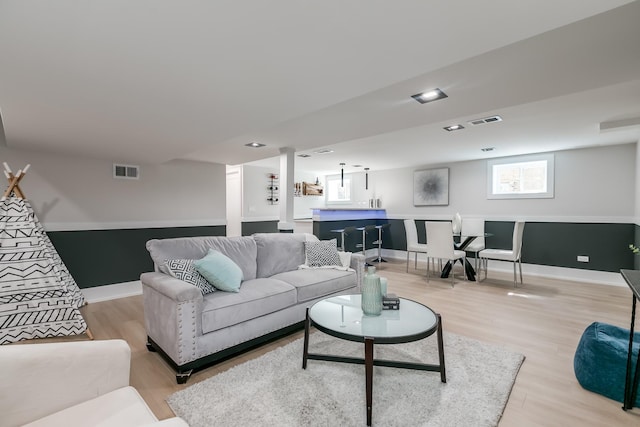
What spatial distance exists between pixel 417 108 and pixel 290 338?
2412mm

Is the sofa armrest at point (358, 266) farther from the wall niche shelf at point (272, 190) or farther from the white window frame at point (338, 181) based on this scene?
the white window frame at point (338, 181)

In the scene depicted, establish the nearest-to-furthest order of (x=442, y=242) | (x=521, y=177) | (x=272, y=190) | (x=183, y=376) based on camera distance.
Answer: (x=183, y=376) < (x=442, y=242) < (x=521, y=177) < (x=272, y=190)

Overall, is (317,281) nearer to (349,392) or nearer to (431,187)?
(349,392)

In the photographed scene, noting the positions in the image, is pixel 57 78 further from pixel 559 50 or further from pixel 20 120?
pixel 559 50

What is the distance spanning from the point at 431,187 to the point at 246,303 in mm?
5561

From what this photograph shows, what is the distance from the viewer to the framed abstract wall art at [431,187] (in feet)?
21.6

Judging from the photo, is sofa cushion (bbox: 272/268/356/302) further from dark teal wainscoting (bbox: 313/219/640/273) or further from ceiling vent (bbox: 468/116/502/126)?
ceiling vent (bbox: 468/116/502/126)

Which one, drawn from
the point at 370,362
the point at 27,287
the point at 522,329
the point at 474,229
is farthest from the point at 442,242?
the point at 27,287

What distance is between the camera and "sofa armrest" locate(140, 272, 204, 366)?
2.07 meters

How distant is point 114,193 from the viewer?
427 centimetres

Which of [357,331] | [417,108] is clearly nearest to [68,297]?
[357,331]

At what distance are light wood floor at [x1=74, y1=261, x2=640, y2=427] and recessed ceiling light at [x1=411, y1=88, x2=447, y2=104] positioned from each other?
86.2 inches

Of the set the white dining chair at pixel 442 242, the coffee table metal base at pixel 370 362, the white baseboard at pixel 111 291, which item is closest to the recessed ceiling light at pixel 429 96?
the coffee table metal base at pixel 370 362

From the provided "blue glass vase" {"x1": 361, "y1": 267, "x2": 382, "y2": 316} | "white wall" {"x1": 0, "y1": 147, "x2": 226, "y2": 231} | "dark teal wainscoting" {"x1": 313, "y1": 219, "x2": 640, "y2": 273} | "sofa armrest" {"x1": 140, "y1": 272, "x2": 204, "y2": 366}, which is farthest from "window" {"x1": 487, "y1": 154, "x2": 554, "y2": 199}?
"sofa armrest" {"x1": 140, "y1": 272, "x2": 204, "y2": 366}
